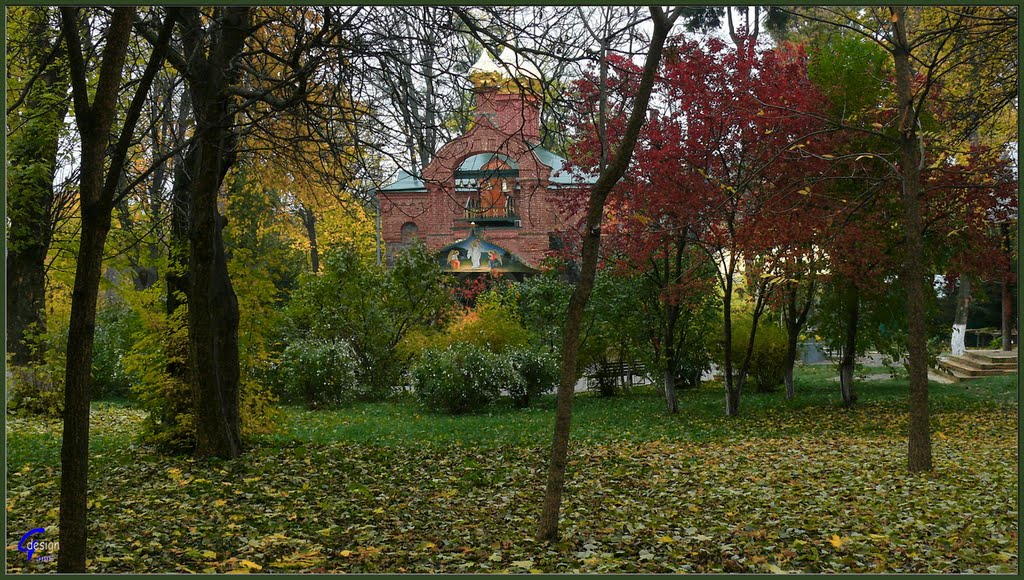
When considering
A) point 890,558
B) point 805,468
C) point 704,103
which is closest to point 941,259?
point 704,103

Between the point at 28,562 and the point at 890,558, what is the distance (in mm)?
4735

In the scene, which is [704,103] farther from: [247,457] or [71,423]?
[71,423]

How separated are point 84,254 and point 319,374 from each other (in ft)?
39.8

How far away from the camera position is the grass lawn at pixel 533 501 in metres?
4.38

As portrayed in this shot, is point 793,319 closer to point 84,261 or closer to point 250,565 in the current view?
point 250,565

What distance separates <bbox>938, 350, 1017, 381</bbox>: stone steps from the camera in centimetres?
1888

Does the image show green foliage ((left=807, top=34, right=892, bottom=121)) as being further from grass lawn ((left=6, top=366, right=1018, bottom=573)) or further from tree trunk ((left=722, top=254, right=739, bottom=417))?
grass lawn ((left=6, top=366, right=1018, bottom=573))

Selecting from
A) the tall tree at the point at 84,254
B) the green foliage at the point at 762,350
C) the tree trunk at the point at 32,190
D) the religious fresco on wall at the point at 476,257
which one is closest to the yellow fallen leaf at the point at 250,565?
the tall tree at the point at 84,254

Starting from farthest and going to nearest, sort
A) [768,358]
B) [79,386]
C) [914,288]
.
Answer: [768,358], [914,288], [79,386]

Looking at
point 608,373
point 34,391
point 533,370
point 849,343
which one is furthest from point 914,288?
point 34,391

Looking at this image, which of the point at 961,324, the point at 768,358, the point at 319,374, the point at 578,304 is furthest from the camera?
the point at 961,324

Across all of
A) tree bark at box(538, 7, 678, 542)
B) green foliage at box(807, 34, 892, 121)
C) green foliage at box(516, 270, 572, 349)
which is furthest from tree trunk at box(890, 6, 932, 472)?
green foliage at box(516, 270, 572, 349)

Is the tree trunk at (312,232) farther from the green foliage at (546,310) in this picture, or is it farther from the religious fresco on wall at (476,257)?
the green foliage at (546,310)

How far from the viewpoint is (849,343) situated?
45.9ft
